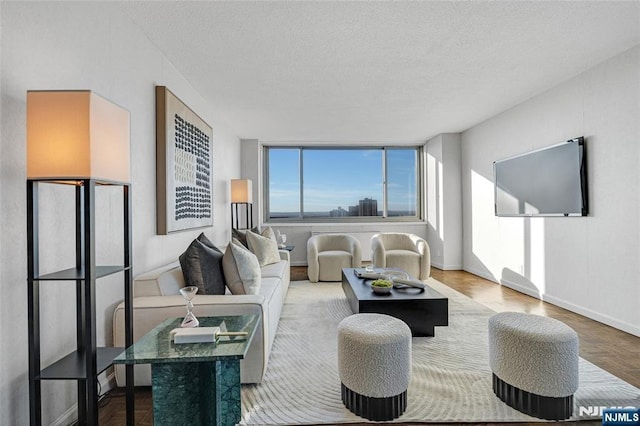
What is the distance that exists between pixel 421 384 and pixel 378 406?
1.62 ft

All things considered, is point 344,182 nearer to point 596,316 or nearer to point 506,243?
point 506,243

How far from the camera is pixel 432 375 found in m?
2.28

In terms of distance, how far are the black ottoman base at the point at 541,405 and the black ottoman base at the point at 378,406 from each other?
23.9 inches

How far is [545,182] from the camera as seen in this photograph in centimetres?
408

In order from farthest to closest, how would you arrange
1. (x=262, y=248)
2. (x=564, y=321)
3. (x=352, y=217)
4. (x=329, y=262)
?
(x=352, y=217) < (x=329, y=262) < (x=262, y=248) < (x=564, y=321)

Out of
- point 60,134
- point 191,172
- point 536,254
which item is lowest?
point 536,254

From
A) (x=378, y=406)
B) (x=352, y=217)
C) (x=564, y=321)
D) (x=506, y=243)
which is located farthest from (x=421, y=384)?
(x=352, y=217)

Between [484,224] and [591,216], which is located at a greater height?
[591,216]

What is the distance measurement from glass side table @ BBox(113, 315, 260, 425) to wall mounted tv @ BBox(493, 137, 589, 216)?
3663mm

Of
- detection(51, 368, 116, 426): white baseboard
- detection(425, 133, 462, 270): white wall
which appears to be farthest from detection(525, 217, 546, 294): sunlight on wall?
detection(51, 368, 116, 426): white baseboard

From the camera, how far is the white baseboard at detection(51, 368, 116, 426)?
178cm

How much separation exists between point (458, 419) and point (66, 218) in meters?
2.32

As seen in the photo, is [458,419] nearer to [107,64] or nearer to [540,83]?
[107,64]

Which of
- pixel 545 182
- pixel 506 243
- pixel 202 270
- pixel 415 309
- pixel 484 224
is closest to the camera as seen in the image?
pixel 202 270
